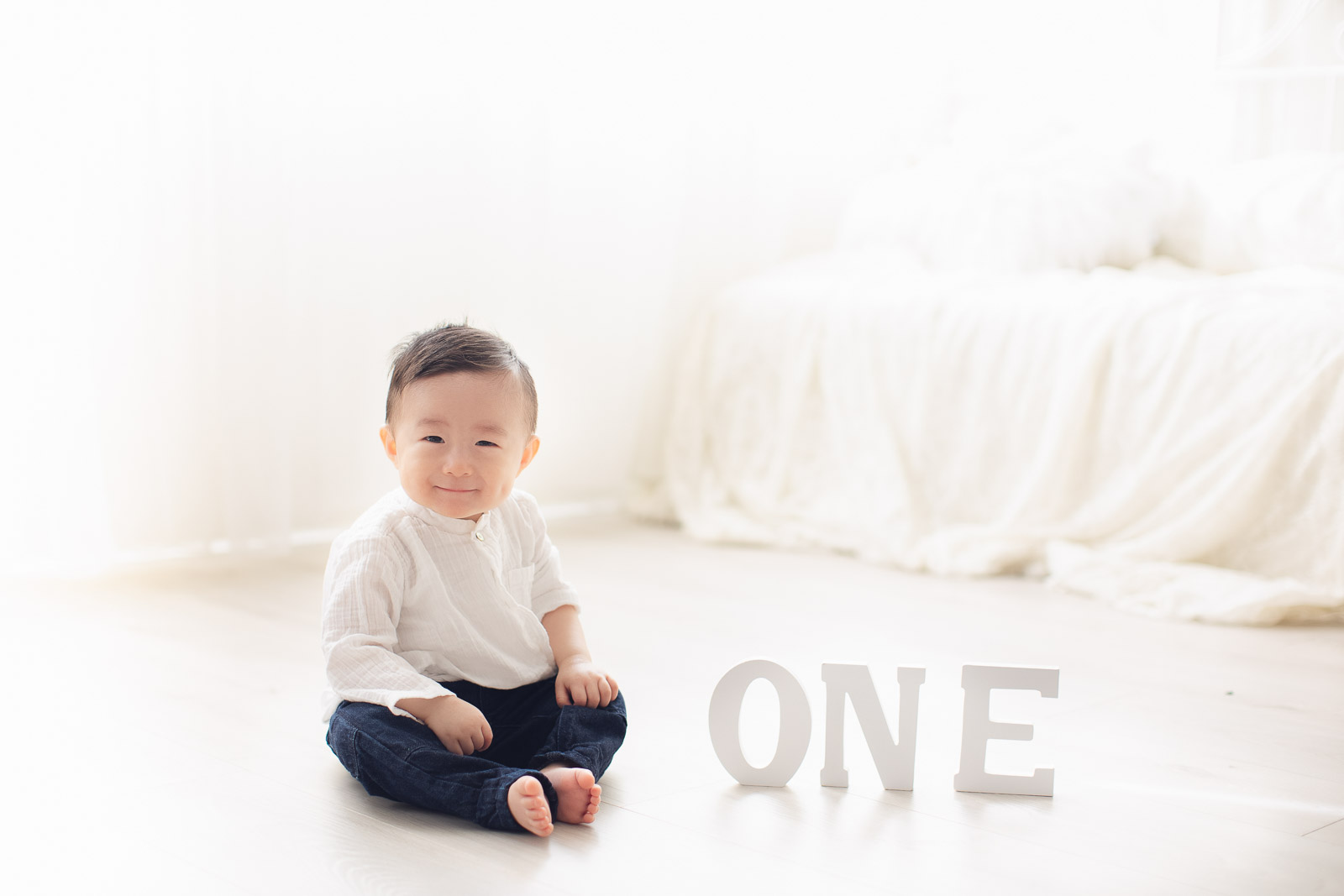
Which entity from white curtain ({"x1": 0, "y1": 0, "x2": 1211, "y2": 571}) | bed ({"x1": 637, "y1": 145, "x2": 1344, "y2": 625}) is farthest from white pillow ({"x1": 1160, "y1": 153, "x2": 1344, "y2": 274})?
white curtain ({"x1": 0, "y1": 0, "x2": 1211, "y2": 571})

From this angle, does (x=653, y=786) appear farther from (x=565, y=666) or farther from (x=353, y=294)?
(x=353, y=294)

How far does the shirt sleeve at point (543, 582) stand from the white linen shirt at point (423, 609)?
0.02m

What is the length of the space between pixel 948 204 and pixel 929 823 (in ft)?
5.62

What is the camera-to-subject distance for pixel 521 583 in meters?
1.09

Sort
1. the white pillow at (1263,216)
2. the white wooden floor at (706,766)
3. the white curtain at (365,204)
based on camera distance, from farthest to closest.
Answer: the white pillow at (1263,216), the white curtain at (365,204), the white wooden floor at (706,766)

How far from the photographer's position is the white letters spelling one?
38.8 inches

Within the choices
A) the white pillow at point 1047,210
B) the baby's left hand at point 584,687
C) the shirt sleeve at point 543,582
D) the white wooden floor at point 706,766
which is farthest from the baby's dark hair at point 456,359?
the white pillow at point 1047,210

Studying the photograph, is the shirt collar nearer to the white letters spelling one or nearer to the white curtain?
the white letters spelling one

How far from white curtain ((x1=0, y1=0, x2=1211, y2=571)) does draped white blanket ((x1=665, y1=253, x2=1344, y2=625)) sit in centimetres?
27

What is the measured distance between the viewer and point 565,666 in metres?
1.06

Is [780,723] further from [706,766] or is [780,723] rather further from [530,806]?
[530,806]

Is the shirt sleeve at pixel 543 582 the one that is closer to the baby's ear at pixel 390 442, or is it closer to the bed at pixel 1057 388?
the baby's ear at pixel 390 442

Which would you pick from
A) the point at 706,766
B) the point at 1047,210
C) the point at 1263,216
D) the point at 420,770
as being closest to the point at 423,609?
the point at 420,770

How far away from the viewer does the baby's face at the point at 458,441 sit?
1.00 m
